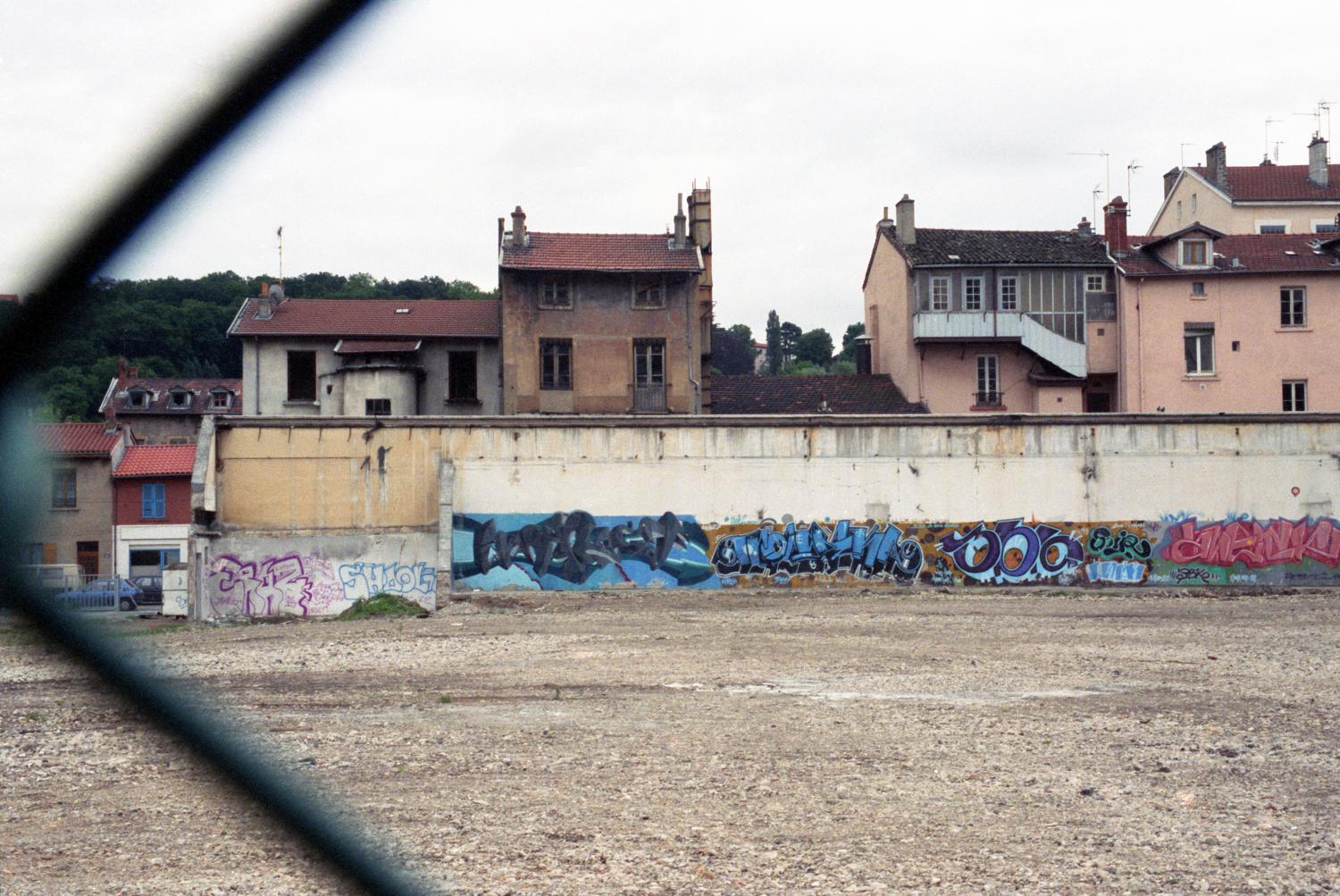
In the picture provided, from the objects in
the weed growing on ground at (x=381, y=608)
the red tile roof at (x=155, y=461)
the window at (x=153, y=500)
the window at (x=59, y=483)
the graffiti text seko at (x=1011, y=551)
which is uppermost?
the red tile roof at (x=155, y=461)

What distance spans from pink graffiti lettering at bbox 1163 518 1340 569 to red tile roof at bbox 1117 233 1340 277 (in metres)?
16.5

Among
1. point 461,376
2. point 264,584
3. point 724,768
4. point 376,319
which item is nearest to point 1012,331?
point 461,376

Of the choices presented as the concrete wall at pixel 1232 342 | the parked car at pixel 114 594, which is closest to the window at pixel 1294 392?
the concrete wall at pixel 1232 342

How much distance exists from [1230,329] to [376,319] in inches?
1330

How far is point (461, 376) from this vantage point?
152 ft

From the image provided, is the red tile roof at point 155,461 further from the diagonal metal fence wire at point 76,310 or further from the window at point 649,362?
the diagonal metal fence wire at point 76,310

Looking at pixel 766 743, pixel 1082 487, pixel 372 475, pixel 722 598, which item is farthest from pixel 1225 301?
pixel 766 743

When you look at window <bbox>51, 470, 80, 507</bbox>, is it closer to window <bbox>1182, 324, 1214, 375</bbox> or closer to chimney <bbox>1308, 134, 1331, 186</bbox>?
window <bbox>1182, 324, 1214, 375</bbox>

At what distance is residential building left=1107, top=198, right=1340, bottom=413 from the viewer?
45.4 metres

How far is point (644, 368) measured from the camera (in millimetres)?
44094

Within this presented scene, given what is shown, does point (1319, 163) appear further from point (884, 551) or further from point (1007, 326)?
point (884, 551)

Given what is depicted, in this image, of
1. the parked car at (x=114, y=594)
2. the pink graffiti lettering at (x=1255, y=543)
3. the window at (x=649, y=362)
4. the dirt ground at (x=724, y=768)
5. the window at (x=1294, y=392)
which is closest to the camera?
the dirt ground at (x=724, y=768)

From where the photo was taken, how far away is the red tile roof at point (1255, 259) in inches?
1783

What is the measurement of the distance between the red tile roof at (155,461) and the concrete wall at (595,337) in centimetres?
1626
